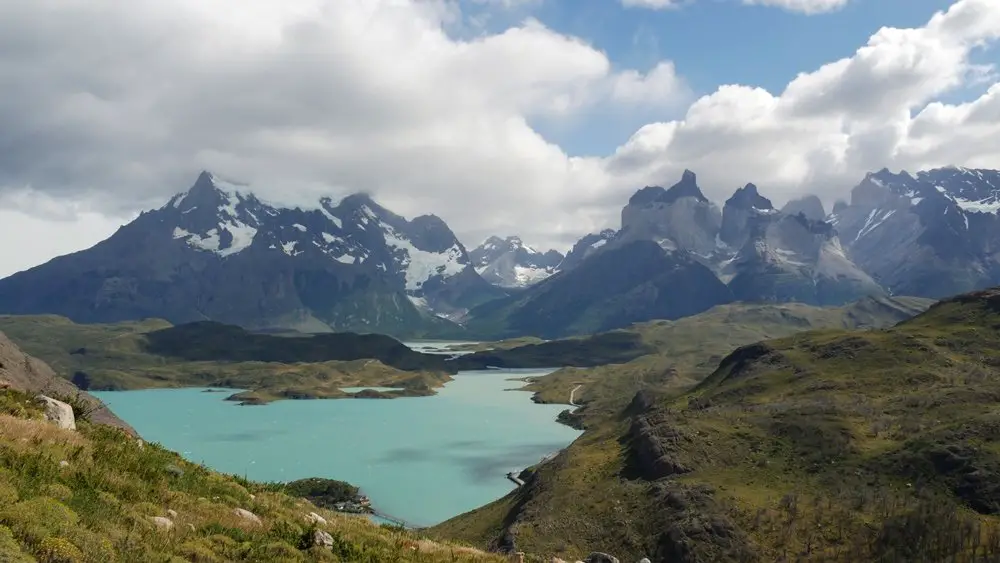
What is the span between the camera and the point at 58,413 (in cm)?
2506

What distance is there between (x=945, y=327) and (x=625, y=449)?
110m

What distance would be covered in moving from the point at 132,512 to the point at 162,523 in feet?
2.83

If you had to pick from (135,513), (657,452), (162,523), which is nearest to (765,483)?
(657,452)

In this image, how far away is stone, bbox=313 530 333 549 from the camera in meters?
20.4

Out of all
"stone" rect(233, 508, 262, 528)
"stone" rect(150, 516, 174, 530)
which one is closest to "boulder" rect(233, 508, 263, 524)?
"stone" rect(233, 508, 262, 528)

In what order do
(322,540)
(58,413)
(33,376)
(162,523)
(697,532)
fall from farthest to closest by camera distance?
1. (697,532)
2. (33,376)
3. (58,413)
4. (322,540)
5. (162,523)

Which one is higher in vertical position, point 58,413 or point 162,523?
point 58,413

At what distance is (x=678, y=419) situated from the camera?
128 metres

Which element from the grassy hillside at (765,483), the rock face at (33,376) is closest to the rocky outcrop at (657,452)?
the grassy hillside at (765,483)

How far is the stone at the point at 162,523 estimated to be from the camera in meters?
18.1

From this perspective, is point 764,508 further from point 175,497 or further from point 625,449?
point 175,497

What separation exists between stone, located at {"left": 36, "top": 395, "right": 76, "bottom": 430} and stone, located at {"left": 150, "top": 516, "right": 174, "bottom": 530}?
318 inches

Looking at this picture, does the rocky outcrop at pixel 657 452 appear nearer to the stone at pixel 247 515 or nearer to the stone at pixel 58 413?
the stone at pixel 247 515

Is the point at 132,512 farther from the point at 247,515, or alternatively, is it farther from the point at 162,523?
the point at 247,515
